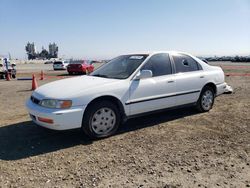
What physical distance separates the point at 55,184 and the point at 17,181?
51 centimetres

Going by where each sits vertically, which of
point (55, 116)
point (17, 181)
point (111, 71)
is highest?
point (111, 71)

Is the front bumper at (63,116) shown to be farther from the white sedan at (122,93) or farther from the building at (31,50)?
the building at (31,50)

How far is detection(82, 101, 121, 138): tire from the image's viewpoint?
4.90 m

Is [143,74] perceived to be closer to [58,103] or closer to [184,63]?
[184,63]

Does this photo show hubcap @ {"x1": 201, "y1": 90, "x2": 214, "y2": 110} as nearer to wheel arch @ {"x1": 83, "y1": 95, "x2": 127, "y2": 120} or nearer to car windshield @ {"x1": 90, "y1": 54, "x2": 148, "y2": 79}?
car windshield @ {"x1": 90, "y1": 54, "x2": 148, "y2": 79}

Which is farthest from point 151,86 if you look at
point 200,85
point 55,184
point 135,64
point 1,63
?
point 1,63

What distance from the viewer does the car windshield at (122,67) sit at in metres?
5.71

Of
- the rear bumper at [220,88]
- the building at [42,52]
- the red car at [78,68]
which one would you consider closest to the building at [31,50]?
the building at [42,52]

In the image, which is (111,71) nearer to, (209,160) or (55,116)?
(55,116)

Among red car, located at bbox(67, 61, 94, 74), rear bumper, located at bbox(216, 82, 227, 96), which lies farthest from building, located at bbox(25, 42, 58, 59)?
rear bumper, located at bbox(216, 82, 227, 96)

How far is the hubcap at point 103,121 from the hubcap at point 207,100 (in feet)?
9.07

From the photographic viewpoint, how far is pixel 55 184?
3.48 meters

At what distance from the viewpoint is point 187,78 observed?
643cm

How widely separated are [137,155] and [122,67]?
225 cm
